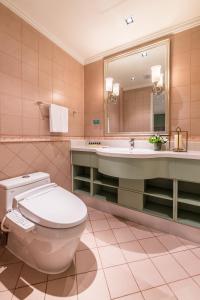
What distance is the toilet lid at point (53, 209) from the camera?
3.04 ft

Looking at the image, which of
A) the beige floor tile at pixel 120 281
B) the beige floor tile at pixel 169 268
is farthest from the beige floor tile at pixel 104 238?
the beige floor tile at pixel 169 268

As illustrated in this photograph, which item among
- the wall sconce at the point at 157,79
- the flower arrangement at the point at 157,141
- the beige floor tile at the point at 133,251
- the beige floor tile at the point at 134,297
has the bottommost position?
the beige floor tile at the point at 134,297

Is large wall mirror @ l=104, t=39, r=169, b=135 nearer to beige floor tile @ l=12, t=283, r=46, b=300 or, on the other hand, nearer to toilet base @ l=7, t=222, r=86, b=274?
toilet base @ l=7, t=222, r=86, b=274

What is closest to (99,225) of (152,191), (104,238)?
(104,238)

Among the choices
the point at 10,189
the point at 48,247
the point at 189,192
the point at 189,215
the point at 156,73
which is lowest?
the point at 189,215

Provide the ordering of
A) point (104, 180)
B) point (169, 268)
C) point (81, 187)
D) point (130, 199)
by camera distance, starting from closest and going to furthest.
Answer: point (169, 268)
point (130, 199)
point (104, 180)
point (81, 187)

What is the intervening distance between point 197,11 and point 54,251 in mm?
2359

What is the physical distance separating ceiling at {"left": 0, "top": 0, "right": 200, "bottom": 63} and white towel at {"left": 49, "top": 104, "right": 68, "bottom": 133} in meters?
0.82

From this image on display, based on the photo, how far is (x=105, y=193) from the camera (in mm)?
2145

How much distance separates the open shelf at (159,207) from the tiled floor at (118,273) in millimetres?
199

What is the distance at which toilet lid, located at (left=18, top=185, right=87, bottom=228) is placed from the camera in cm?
93

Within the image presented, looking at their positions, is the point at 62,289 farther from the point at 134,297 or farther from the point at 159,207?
the point at 159,207

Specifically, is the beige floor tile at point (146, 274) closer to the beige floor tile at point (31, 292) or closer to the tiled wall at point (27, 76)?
the beige floor tile at point (31, 292)

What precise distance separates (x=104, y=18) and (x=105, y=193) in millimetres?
1995
